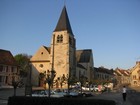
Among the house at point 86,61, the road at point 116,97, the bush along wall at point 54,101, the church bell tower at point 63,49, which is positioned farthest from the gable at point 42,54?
the bush along wall at point 54,101

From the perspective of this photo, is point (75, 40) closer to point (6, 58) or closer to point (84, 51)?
point (84, 51)

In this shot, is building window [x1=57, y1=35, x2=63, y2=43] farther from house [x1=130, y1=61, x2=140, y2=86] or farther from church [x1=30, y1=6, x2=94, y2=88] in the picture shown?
house [x1=130, y1=61, x2=140, y2=86]

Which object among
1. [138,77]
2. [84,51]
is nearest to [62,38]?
[84,51]

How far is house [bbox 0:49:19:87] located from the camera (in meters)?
50.4

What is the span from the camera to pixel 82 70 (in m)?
71.4

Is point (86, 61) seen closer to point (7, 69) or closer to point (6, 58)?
point (6, 58)

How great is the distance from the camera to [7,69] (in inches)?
2060

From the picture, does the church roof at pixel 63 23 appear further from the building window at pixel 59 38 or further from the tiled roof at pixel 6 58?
the tiled roof at pixel 6 58

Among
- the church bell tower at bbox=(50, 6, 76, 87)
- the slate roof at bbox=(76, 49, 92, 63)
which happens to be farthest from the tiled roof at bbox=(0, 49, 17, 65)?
the slate roof at bbox=(76, 49, 92, 63)

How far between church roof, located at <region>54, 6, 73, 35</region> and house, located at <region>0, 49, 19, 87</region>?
49.2ft

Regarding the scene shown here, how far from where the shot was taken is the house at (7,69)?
165 ft

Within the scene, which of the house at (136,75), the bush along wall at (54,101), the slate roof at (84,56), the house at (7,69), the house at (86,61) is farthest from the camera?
the house at (136,75)

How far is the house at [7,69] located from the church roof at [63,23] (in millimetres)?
15011

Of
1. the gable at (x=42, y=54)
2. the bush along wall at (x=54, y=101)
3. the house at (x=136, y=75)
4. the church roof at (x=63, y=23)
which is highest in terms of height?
the church roof at (x=63, y=23)
